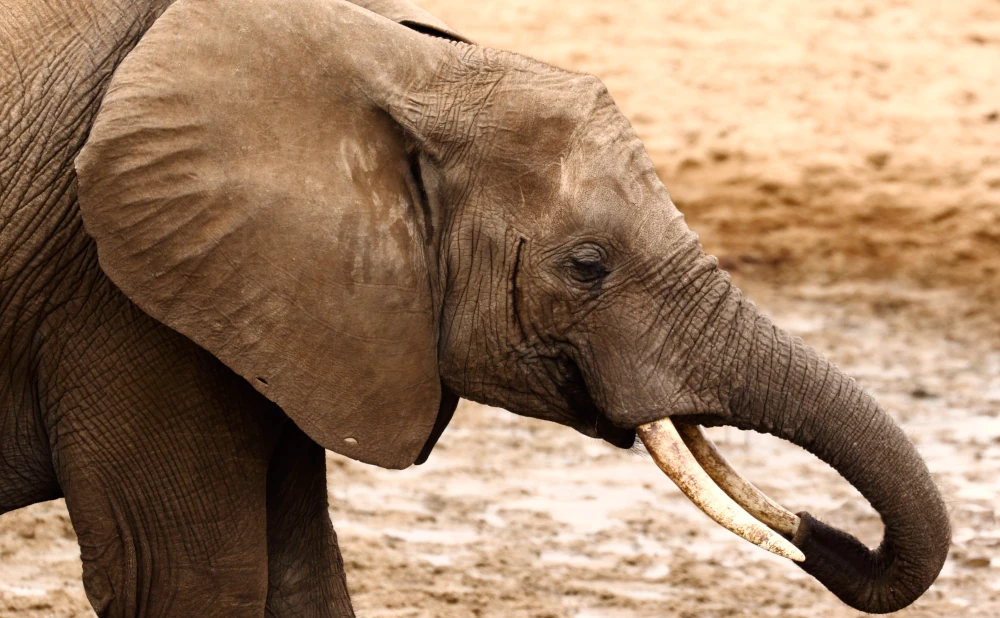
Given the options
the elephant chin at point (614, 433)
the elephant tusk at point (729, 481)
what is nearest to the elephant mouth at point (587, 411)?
the elephant chin at point (614, 433)

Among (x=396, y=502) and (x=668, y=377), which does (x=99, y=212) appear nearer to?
(x=668, y=377)

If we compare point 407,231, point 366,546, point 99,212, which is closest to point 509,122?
point 407,231

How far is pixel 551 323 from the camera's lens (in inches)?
127

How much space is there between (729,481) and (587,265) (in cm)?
51

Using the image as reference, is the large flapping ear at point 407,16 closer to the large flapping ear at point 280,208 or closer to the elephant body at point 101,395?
the large flapping ear at point 280,208

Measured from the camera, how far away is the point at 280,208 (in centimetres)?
301

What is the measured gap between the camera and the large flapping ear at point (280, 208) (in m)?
2.97

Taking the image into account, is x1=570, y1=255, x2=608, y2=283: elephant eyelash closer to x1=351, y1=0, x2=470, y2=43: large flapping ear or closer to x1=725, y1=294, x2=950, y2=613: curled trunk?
x1=725, y1=294, x2=950, y2=613: curled trunk

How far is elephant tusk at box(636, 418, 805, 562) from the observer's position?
10.4 feet

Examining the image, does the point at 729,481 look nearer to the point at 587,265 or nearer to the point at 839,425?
the point at 839,425

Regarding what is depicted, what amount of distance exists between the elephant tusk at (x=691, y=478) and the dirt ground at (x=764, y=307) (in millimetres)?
1653

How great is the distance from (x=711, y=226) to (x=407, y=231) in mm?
6284

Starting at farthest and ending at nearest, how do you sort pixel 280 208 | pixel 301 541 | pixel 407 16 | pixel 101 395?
pixel 301 541
pixel 407 16
pixel 101 395
pixel 280 208

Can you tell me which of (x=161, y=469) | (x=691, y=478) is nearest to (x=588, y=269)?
(x=691, y=478)
